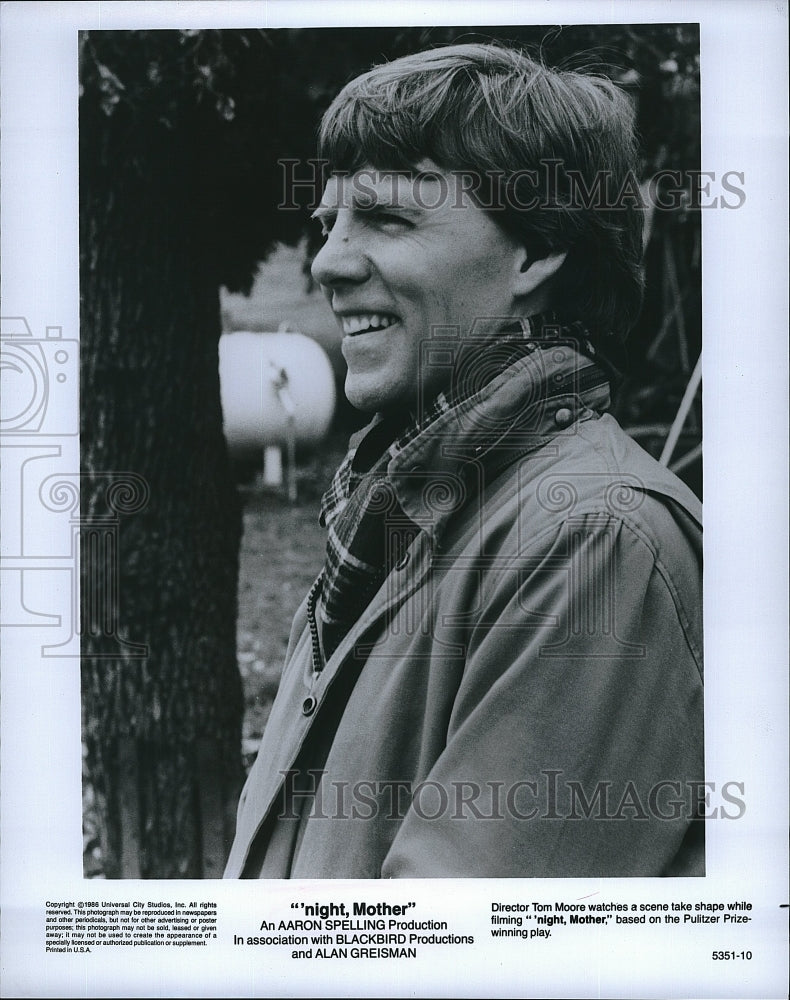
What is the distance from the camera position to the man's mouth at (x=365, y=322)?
291 cm

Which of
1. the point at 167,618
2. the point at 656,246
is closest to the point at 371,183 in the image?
the point at 656,246

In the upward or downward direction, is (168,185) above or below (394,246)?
above

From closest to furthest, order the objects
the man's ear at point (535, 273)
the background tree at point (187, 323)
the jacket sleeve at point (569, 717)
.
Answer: the jacket sleeve at point (569, 717), the man's ear at point (535, 273), the background tree at point (187, 323)

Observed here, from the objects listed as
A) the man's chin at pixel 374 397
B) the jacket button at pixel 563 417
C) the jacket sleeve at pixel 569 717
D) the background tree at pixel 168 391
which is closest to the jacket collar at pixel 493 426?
the jacket button at pixel 563 417

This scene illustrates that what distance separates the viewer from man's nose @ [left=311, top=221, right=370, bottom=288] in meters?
2.91

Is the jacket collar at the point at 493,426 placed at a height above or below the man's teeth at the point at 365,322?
below

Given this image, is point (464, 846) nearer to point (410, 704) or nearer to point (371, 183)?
point (410, 704)

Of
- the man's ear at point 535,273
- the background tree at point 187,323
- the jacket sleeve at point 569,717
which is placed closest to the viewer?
the jacket sleeve at point 569,717

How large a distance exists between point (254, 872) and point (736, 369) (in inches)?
76.1

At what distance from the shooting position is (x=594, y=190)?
2.92 metres

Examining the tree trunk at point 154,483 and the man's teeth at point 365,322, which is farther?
the tree trunk at point 154,483

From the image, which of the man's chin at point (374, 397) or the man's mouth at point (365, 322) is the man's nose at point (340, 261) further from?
the man's chin at point (374, 397)

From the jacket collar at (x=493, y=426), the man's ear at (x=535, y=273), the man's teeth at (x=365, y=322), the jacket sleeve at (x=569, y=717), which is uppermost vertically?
the man's ear at (x=535, y=273)

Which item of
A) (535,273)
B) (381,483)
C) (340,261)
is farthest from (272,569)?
(535,273)
